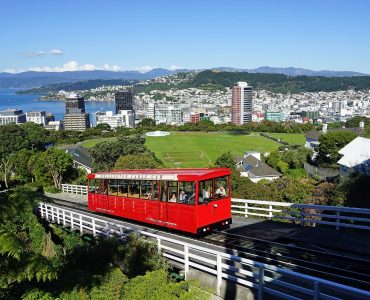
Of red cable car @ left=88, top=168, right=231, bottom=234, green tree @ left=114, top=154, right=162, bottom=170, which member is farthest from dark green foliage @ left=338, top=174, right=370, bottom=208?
green tree @ left=114, top=154, right=162, bottom=170

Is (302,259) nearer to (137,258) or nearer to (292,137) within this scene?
(137,258)

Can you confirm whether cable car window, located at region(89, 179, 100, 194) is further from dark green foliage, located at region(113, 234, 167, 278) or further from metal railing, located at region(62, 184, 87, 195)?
metal railing, located at region(62, 184, 87, 195)

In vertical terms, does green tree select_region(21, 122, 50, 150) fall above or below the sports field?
above

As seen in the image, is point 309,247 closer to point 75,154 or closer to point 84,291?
point 84,291

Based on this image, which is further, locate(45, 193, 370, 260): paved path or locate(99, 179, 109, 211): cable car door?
locate(99, 179, 109, 211): cable car door

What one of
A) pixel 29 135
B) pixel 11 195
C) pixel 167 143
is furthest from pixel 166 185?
pixel 167 143

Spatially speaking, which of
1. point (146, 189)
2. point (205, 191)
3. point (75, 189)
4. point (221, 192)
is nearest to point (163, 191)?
point (146, 189)
